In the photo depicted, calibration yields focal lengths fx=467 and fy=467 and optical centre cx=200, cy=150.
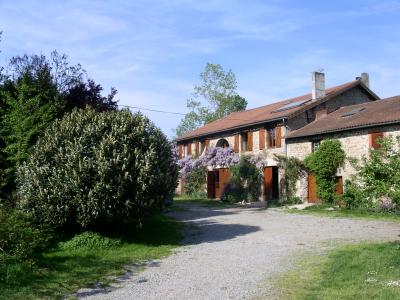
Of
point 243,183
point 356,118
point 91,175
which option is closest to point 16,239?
point 91,175

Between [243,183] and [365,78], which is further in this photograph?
[365,78]

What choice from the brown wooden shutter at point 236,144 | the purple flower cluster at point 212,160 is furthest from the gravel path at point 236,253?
the brown wooden shutter at point 236,144

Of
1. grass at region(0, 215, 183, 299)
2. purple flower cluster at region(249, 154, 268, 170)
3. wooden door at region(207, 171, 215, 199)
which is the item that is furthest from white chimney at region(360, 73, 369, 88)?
grass at region(0, 215, 183, 299)

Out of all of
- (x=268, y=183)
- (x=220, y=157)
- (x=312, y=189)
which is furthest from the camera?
(x=220, y=157)

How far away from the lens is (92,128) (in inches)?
514

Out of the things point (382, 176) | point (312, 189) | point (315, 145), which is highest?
point (315, 145)

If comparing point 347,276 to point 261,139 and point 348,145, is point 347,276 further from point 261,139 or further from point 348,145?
point 261,139

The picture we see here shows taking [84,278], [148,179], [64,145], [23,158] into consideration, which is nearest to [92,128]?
[64,145]

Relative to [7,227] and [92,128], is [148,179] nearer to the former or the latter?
[92,128]

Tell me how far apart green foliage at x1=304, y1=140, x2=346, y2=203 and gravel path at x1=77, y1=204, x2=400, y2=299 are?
181 inches

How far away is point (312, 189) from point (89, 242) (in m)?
15.8

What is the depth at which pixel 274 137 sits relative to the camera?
28.4 metres

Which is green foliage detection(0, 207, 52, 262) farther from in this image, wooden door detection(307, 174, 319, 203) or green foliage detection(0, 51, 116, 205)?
wooden door detection(307, 174, 319, 203)

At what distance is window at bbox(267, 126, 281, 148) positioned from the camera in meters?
27.7
